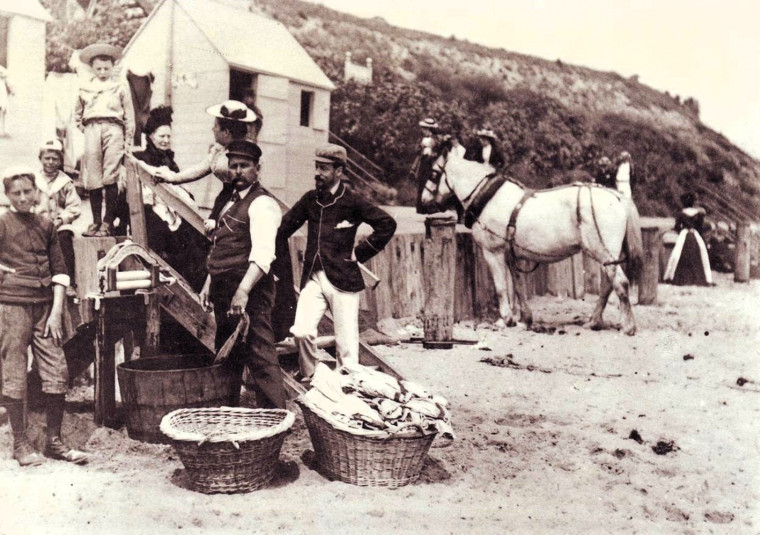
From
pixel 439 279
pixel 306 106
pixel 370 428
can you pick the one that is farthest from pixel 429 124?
pixel 370 428

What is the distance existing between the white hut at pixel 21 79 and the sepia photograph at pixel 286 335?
0.07ft

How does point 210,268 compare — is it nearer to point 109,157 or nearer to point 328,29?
point 109,157

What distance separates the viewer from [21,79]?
5.84m

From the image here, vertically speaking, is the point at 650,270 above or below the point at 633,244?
below

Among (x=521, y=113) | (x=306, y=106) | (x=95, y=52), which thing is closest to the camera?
(x=95, y=52)

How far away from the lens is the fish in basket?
14.4ft

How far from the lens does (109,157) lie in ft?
21.8

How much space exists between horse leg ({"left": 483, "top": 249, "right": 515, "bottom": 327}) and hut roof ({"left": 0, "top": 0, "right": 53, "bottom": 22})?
6.36 metres

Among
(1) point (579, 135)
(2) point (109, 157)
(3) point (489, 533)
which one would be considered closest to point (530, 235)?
(2) point (109, 157)

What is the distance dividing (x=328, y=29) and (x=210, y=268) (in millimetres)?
10854

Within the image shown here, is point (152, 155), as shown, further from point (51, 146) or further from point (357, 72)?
point (357, 72)

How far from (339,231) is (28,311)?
2150mm

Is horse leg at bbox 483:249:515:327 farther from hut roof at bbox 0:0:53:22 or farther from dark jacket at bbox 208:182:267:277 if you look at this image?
hut roof at bbox 0:0:53:22

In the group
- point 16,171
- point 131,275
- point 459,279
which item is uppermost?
point 16,171
